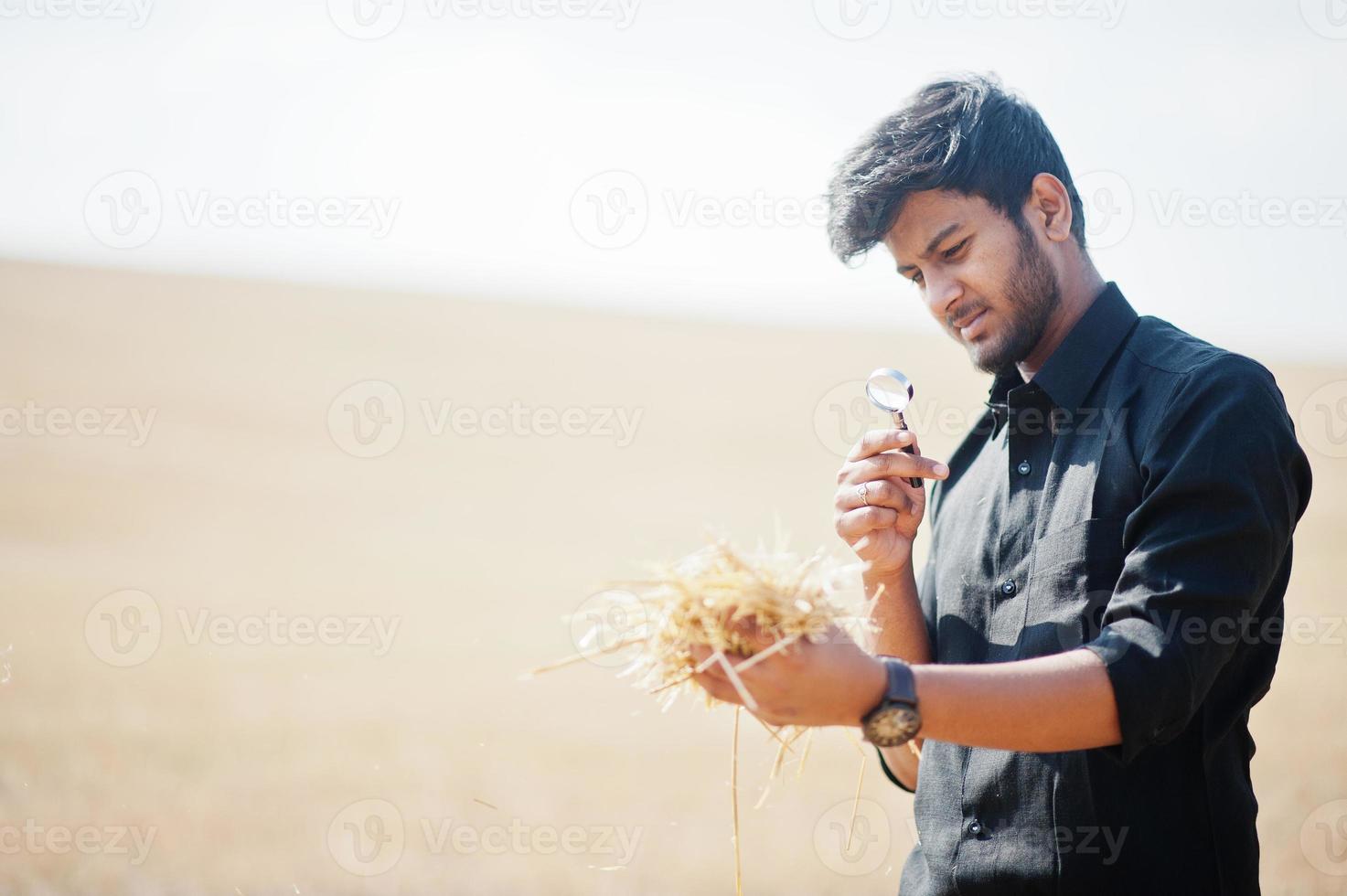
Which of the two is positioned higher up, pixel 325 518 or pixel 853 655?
pixel 325 518

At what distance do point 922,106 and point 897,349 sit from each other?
92.9ft

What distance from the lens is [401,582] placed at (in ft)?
48.7

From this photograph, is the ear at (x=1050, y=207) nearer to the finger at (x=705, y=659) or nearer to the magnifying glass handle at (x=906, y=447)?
the magnifying glass handle at (x=906, y=447)

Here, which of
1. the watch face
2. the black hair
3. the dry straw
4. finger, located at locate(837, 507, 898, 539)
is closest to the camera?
the watch face

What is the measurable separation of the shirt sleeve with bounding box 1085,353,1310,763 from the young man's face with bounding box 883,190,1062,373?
0.62 metres

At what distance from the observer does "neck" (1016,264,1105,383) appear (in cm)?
302

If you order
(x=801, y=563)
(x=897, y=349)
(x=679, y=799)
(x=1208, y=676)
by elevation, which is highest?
(x=897, y=349)

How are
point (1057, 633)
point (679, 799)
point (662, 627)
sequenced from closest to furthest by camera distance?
point (662, 627), point (1057, 633), point (679, 799)

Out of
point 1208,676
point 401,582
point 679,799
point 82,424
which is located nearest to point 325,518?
point 401,582

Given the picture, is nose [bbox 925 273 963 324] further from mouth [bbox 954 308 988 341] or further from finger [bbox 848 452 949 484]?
finger [bbox 848 452 949 484]

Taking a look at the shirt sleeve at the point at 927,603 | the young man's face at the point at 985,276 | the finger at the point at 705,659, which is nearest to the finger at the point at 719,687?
the finger at the point at 705,659

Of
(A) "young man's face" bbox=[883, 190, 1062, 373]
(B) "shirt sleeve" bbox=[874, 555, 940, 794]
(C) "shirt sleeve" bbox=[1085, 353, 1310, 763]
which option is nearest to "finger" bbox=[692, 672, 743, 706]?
(C) "shirt sleeve" bbox=[1085, 353, 1310, 763]

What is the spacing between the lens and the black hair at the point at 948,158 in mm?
3008

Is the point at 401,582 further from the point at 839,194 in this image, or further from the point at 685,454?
the point at 839,194
